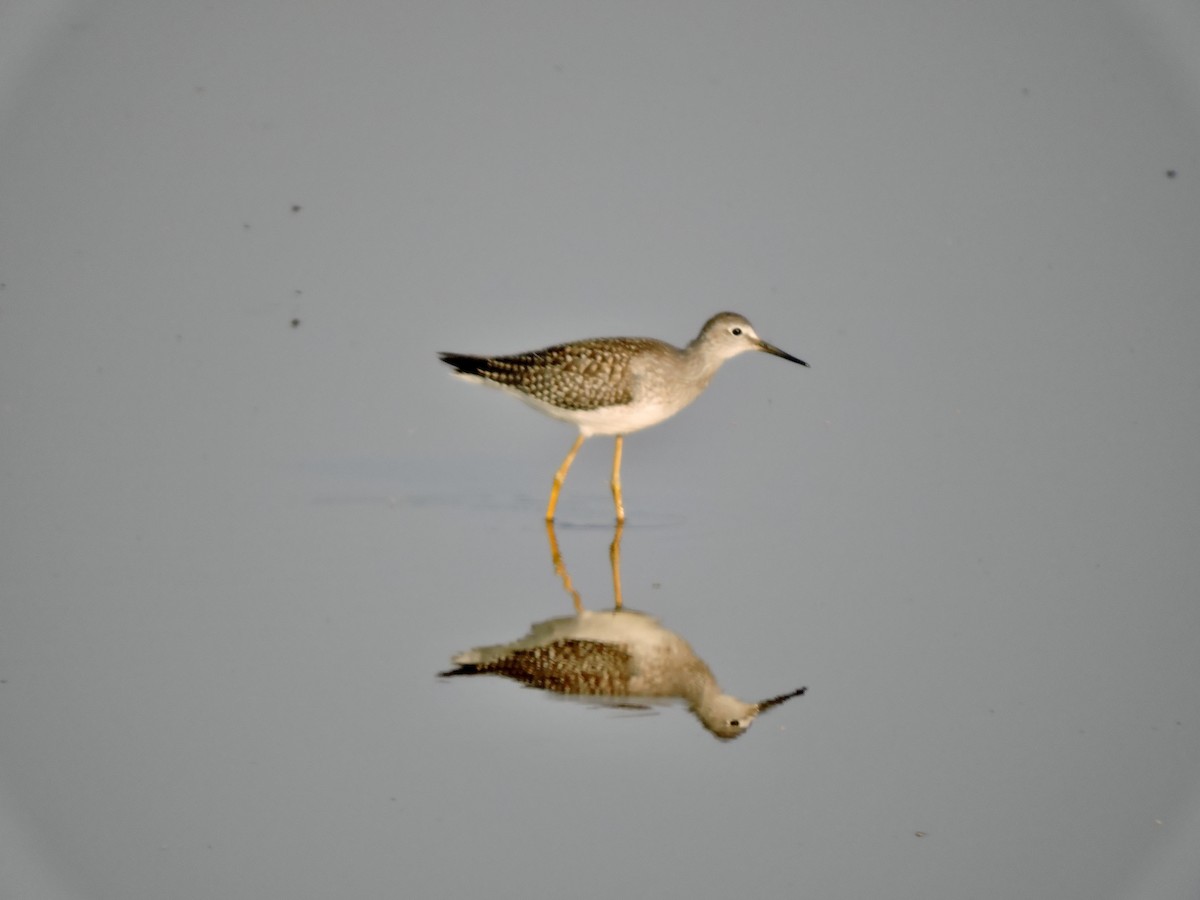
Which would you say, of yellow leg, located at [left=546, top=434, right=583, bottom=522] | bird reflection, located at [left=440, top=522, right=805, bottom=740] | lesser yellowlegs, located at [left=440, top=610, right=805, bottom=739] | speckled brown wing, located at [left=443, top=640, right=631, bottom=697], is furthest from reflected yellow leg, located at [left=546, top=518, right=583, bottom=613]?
speckled brown wing, located at [left=443, top=640, right=631, bottom=697]

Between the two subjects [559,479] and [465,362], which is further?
[465,362]

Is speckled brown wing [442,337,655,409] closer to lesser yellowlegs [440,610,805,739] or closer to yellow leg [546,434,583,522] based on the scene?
yellow leg [546,434,583,522]

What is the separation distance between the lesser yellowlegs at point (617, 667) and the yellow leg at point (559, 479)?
8.45 ft

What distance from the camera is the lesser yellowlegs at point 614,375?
42.7 ft

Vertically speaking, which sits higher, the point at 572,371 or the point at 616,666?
the point at 572,371

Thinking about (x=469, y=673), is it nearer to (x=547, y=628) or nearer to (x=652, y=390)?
(x=547, y=628)

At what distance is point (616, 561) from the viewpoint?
1168cm

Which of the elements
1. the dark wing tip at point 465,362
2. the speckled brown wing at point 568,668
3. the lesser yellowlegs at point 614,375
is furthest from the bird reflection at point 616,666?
the dark wing tip at point 465,362

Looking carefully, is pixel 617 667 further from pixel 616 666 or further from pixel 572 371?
pixel 572 371

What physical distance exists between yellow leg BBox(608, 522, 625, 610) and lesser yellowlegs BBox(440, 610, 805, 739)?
55cm

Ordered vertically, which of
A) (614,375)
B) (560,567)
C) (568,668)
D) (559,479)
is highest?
(614,375)

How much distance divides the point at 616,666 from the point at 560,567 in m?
1.96

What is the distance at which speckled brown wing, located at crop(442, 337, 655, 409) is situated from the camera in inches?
512

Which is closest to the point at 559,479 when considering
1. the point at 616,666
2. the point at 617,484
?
the point at 617,484
